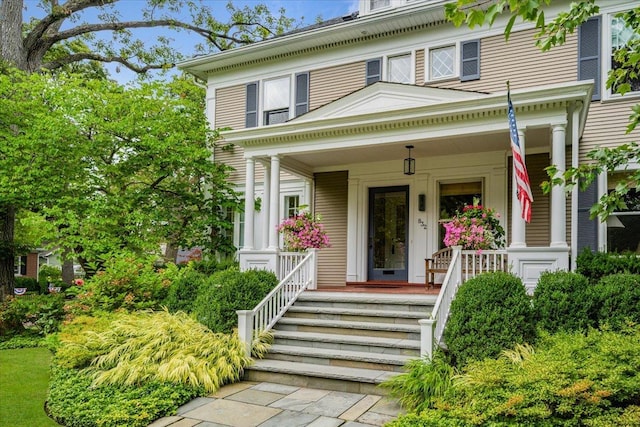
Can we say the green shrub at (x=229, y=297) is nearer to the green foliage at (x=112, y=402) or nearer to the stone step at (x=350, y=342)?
the stone step at (x=350, y=342)

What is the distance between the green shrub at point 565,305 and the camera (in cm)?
546

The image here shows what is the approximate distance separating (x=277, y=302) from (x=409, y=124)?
140 inches

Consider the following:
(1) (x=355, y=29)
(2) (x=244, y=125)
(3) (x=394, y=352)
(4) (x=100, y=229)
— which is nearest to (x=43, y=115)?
(4) (x=100, y=229)

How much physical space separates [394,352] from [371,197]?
15.8 ft

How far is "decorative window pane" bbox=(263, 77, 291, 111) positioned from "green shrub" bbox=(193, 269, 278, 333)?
5185 mm

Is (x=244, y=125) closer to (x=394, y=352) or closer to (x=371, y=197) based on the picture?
(x=371, y=197)

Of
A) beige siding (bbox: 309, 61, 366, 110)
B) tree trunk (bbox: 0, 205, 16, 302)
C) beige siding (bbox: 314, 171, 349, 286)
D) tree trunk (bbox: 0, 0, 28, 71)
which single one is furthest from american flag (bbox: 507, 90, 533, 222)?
tree trunk (bbox: 0, 0, 28, 71)

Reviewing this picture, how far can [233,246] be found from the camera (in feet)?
37.4

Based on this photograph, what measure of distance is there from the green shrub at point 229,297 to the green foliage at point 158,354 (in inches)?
8.0

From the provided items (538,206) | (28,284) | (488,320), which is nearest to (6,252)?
(488,320)

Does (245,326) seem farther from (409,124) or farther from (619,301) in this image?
(619,301)

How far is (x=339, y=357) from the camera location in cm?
595

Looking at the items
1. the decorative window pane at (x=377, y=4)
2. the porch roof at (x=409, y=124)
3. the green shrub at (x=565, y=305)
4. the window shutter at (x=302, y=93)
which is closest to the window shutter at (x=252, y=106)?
the window shutter at (x=302, y=93)

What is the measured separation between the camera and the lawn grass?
16.0 ft
